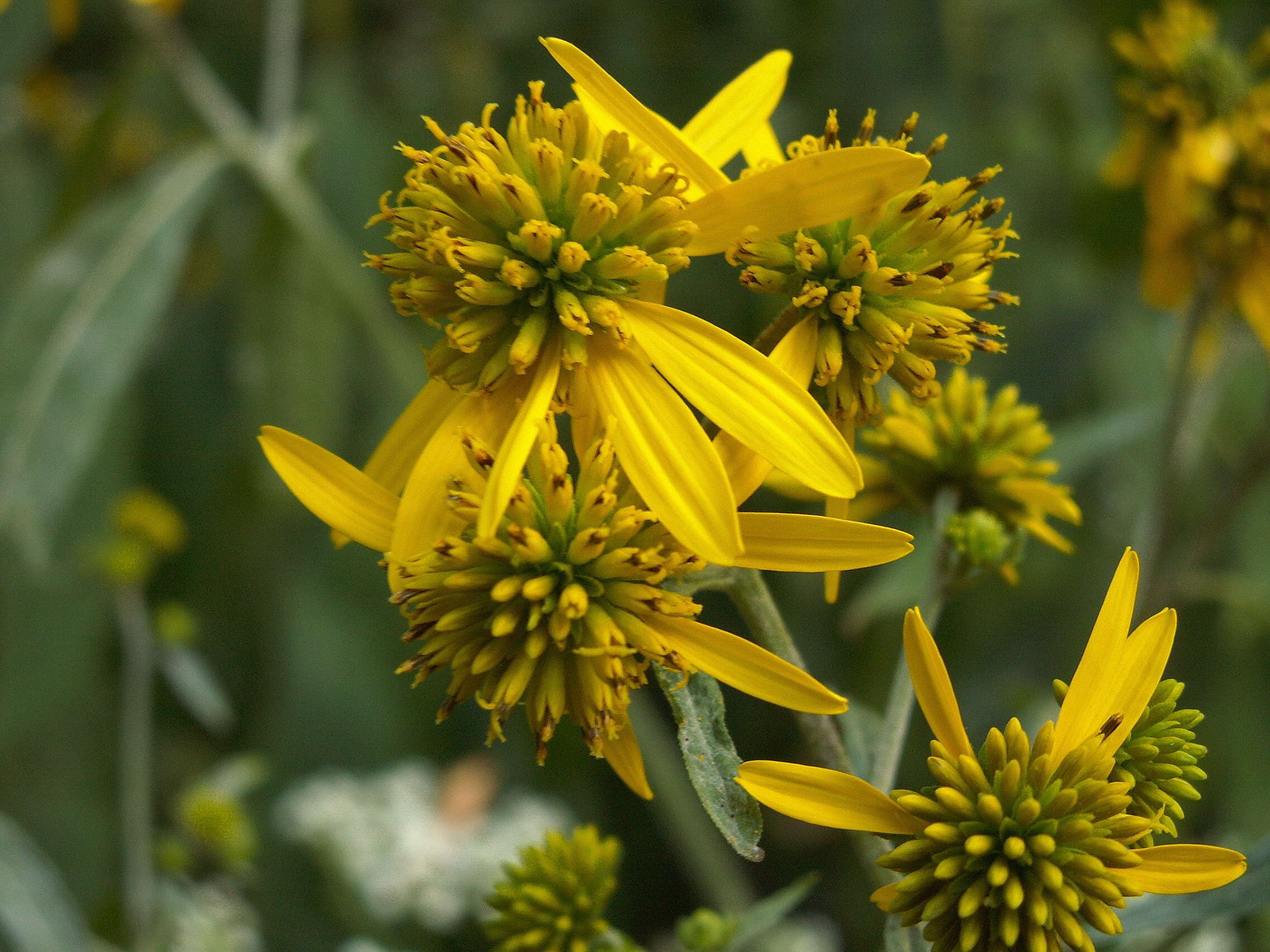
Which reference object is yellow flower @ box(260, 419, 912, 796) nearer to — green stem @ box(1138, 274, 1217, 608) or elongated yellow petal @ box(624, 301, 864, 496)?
elongated yellow petal @ box(624, 301, 864, 496)

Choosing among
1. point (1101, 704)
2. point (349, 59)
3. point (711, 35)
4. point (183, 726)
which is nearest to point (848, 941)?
point (183, 726)

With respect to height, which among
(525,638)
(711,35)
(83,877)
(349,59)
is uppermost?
(349,59)

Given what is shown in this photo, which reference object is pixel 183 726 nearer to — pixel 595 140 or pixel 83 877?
pixel 83 877

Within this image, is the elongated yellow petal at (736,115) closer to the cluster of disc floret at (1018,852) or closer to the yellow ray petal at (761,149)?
the yellow ray petal at (761,149)

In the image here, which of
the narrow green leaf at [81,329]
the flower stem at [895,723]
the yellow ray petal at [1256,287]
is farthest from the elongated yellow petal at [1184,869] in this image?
the narrow green leaf at [81,329]

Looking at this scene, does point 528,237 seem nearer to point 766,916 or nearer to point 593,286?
point 593,286

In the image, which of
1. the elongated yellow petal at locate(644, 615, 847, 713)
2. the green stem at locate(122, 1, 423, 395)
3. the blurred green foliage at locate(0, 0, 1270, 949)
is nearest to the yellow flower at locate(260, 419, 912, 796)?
the elongated yellow petal at locate(644, 615, 847, 713)
